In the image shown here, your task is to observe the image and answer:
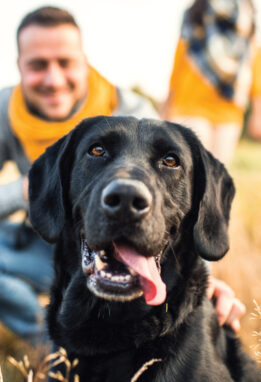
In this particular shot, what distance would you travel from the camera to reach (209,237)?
230cm

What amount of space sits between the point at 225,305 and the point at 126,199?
3.91 ft

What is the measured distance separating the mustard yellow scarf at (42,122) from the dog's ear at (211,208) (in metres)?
1.43

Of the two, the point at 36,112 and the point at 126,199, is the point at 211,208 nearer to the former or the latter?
the point at 126,199

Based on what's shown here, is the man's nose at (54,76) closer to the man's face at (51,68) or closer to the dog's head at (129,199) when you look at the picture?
the man's face at (51,68)

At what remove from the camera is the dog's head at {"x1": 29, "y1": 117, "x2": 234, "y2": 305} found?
1.89 meters

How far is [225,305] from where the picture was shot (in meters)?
2.58

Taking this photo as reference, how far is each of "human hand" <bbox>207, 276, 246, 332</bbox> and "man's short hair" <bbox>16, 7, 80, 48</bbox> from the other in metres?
2.45

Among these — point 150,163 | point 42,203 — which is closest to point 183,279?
point 150,163

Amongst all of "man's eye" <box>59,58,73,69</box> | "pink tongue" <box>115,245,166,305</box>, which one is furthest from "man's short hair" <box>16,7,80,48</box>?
"pink tongue" <box>115,245,166,305</box>

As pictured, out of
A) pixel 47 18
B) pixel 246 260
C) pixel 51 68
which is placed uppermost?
pixel 47 18

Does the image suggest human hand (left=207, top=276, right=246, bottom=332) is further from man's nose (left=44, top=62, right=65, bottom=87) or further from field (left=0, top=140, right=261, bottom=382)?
man's nose (left=44, top=62, right=65, bottom=87)

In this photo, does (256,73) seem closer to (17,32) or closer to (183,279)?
(17,32)

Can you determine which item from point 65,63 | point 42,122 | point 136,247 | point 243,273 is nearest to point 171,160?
point 136,247

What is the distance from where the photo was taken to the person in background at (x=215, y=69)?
4.48 meters
